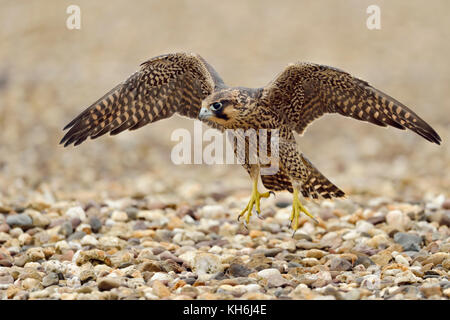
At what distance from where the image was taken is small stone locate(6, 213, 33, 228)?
7648mm

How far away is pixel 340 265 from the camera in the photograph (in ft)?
20.8

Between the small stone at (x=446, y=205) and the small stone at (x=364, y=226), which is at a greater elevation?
the small stone at (x=446, y=205)

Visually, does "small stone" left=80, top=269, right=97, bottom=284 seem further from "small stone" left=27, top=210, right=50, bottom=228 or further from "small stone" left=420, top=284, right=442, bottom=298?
"small stone" left=420, top=284, right=442, bottom=298

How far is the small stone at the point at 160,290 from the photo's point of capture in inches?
210

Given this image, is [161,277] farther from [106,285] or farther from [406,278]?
[406,278]

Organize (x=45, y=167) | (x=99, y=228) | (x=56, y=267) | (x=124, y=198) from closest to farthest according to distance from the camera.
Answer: (x=56, y=267) < (x=99, y=228) < (x=124, y=198) < (x=45, y=167)

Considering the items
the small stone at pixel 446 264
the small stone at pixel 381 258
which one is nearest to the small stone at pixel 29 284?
the small stone at pixel 381 258

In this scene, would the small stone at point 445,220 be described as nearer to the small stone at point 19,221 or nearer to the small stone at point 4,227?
the small stone at point 19,221

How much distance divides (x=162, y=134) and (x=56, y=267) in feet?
29.8

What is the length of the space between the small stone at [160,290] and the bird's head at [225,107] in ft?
5.22

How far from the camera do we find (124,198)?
382 inches

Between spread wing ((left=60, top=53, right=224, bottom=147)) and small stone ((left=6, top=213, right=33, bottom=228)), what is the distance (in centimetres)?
129
